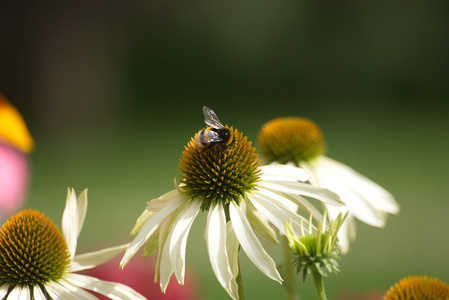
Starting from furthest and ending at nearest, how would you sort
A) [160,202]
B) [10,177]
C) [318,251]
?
1. [10,177]
2. [160,202]
3. [318,251]

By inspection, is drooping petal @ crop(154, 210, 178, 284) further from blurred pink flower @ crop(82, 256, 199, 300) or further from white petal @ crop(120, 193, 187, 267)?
blurred pink flower @ crop(82, 256, 199, 300)

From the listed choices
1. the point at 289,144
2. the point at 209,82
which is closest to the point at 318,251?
the point at 289,144

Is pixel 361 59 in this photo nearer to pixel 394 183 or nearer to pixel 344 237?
pixel 394 183

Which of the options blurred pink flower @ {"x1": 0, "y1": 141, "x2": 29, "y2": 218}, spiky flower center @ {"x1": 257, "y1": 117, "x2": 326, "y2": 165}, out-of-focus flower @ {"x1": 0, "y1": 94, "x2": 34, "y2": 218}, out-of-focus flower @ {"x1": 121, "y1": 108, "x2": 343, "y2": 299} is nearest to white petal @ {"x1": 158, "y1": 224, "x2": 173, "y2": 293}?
out-of-focus flower @ {"x1": 121, "y1": 108, "x2": 343, "y2": 299}

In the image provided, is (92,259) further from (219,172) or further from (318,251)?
(318,251)

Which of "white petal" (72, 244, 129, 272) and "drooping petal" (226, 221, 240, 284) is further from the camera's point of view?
"white petal" (72, 244, 129, 272)

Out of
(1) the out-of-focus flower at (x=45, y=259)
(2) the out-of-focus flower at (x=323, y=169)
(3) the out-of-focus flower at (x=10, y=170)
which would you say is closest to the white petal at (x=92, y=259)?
(1) the out-of-focus flower at (x=45, y=259)

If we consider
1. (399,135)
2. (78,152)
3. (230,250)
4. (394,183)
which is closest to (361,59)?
(399,135)

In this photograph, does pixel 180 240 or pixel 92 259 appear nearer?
pixel 180 240
